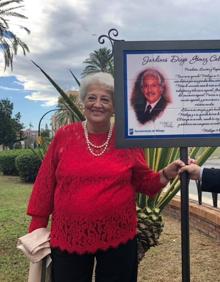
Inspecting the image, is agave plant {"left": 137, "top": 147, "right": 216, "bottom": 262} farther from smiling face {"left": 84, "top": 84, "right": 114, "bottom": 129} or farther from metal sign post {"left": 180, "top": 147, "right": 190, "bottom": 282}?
smiling face {"left": 84, "top": 84, "right": 114, "bottom": 129}

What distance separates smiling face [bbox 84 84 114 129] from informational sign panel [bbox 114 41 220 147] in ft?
0.49

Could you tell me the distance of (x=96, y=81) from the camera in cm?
275

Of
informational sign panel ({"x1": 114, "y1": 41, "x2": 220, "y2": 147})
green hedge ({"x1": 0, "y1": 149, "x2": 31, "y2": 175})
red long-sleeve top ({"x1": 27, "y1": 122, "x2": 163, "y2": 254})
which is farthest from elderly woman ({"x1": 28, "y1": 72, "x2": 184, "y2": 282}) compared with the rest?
green hedge ({"x1": 0, "y1": 149, "x2": 31, "y2": 175})

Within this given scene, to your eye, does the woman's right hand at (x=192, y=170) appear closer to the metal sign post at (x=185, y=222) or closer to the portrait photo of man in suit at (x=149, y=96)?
the metal sign post at (x=185, y=222)

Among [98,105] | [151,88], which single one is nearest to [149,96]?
[151,88]

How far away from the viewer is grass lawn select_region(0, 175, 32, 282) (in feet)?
16.5

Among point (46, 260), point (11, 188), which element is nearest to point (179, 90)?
point (46, 260)

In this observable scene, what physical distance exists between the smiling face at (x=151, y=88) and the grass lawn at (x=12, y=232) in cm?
292

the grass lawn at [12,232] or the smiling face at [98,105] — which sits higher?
the smiling face at [98,105]

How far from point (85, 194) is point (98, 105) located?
1.63ft

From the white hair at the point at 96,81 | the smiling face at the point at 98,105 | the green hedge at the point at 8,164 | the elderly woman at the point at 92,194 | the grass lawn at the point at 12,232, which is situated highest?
the white hair at the point at 96,81

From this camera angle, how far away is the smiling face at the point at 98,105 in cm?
271

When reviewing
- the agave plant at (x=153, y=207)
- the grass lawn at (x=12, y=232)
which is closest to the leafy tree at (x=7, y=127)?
the grass lawn at (x=12, y=232)

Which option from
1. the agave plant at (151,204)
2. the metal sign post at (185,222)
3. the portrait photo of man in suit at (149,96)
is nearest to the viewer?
the portrait photo of man in suit at (149,96)
